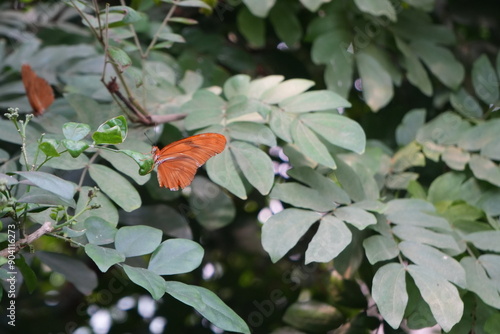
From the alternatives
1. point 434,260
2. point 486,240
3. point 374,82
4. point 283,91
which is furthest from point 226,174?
point 374,82

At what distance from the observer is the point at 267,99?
3.72 ft

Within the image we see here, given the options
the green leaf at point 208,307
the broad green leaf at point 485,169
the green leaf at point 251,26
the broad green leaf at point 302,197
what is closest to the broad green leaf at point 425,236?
the broad green leaf at point 302,197

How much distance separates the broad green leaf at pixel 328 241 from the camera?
859mm

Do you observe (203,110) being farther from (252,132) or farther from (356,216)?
(356,216)

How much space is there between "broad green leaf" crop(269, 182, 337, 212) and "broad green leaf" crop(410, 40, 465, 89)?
65 cm

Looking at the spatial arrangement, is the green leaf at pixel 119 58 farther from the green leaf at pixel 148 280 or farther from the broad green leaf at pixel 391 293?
the broad green leaf at pixel 391 293

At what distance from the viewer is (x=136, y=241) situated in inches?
31.6

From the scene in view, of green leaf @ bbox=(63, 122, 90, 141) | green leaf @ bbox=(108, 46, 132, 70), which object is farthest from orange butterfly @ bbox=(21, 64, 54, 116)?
green leaf @ bbox=(63, 122, 90, 141)

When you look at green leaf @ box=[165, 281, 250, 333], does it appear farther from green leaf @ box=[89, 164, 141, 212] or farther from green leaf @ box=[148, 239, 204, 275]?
green leaf @ box=[89, 164, 141, 212]

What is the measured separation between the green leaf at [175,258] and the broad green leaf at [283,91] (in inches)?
16.1

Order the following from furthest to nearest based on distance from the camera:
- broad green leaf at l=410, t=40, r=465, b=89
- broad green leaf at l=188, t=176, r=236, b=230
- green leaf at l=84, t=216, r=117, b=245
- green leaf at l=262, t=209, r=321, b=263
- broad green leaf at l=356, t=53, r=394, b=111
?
broad green leaf at l=410, t=40, r=465, b=89
broad green leaf at l=356, t=53, r=394, b=111
broad green leaf at l=188, t=176, r=236, b=230
green leaf at l=262, t=209, r=321, b=263
green leaf at l=84, t=216, r=117, b=245

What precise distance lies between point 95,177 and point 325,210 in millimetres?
384

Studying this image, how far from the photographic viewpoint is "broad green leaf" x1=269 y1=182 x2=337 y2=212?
0.99 meters

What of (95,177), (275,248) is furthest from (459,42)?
(95,177)
